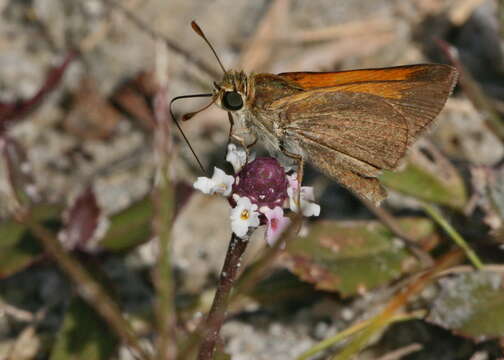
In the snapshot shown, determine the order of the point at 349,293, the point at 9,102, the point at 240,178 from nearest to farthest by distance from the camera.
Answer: the point at 240,178 → the point at 349,293 → the point at 9,102

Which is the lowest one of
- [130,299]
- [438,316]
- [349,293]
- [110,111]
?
[438,316]

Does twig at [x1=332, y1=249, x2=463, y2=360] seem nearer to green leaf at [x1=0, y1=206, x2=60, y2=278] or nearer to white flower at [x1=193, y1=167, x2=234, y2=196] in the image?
white flower at [x1=193, y1=167, x2=234, y2=196]

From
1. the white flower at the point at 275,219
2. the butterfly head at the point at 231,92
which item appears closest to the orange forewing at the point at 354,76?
the butterfly head at the point at 231,92

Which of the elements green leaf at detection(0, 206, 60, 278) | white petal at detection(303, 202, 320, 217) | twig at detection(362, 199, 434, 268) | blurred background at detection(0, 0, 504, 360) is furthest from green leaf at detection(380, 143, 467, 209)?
green leaf at detection(0, 206, 60, 278)

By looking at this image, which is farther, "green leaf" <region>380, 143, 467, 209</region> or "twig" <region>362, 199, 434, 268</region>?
"green leaf" <region>380, 143, 467, 209</region>

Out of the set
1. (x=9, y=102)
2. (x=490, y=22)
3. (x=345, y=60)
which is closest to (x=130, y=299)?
(x=9, y=102)

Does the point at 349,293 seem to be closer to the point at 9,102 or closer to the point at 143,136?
the point at 143,136

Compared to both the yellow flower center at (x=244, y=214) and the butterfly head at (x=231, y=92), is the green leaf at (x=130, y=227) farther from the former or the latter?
the yellow flower center at (x=244, y=214)
